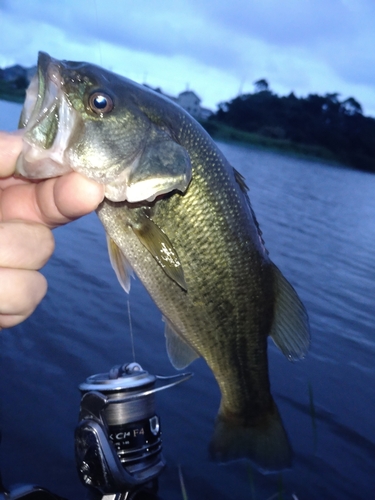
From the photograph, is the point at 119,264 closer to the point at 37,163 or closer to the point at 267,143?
the point at 37,163

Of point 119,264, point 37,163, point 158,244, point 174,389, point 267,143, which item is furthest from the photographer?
point 267,143

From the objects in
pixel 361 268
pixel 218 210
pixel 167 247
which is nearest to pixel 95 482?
pixel 167 247

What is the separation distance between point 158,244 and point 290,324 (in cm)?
82

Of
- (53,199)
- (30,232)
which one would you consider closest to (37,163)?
(53,199)

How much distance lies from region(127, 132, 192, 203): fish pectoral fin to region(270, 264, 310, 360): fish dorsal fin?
78 cm

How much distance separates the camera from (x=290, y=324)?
225cm

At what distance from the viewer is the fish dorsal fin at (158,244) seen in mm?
1891

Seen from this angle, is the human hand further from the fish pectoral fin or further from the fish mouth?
the fish pectoral fin

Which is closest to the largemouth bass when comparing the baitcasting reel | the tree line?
the baitcasting reel

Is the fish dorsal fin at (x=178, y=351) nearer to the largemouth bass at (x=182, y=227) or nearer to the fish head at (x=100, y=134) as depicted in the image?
the largemouth bass at (x=182, y=227)

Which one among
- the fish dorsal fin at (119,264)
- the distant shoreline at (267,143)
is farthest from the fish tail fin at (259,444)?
the distant shoreline at (267,143)

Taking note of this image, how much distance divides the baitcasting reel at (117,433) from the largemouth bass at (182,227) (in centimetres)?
28

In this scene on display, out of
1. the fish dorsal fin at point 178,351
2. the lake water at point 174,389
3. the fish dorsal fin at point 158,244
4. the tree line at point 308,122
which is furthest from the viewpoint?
the tree line at point 308,122

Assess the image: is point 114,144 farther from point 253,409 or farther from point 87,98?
point 253,409
